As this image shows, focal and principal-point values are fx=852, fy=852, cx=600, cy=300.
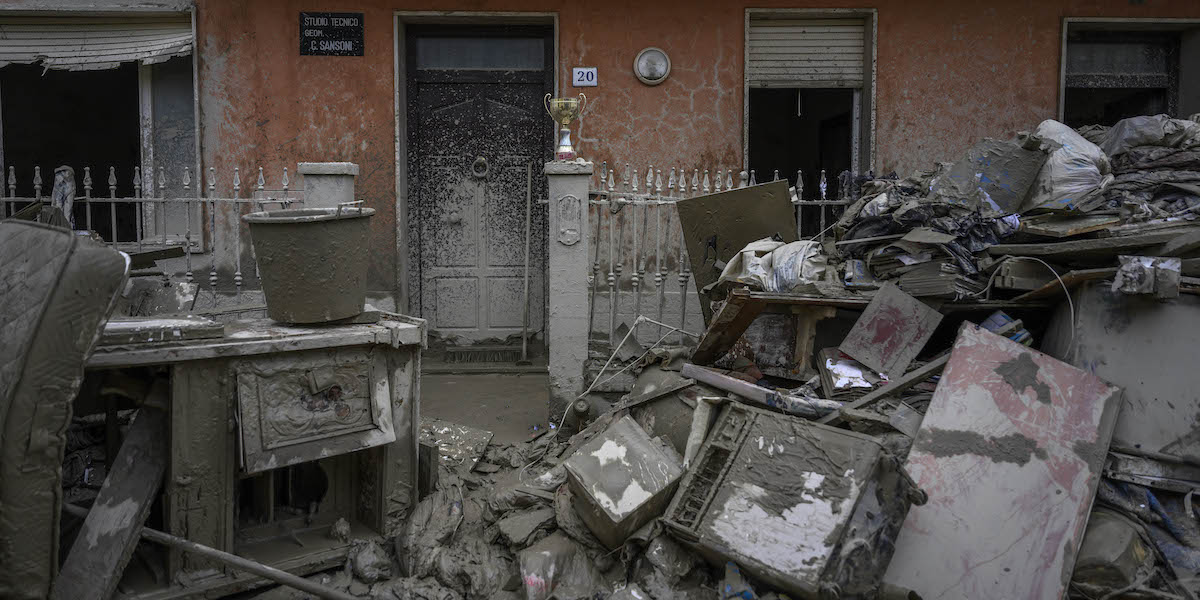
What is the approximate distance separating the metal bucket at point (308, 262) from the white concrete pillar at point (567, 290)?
165 centimetres

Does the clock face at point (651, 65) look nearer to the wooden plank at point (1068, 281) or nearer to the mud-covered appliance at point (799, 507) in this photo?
the wooden plank at point (1068, 281)

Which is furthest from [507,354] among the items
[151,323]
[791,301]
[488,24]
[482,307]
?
[151,323]

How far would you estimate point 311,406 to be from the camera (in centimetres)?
358

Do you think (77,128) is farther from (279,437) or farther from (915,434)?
(915,434)

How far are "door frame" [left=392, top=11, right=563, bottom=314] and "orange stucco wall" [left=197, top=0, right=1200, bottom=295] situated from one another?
0.05m

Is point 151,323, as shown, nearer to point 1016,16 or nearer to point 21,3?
point 21,3

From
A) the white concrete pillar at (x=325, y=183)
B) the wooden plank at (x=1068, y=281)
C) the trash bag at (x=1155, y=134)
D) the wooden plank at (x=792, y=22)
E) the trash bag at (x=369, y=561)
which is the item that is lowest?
the trash bag at (x=369, y=561)

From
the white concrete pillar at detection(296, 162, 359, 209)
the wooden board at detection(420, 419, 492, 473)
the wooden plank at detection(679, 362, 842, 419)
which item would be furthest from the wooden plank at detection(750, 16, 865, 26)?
the wooden board at detection(420, 419, 492, 473)

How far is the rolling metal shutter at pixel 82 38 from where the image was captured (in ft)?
23.2

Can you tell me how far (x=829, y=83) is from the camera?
293 inches

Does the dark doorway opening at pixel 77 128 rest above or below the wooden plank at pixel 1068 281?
above

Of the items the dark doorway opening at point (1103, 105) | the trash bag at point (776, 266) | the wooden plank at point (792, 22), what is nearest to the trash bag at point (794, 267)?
the trash bag at point (776, 266)

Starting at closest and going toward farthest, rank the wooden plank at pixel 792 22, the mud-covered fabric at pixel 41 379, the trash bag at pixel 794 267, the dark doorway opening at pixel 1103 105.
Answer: the mud-covered fabric at pixel 41 379
the trash bag at pixel 794 267
the wooden plank at pixel 792 22
the dark doorway opening at pixel 1103 105

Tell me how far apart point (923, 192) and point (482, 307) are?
391 centimetres
